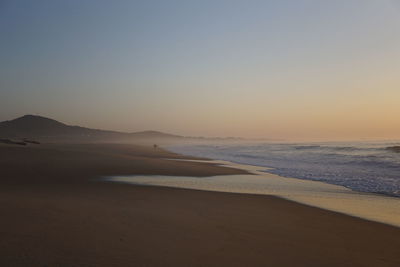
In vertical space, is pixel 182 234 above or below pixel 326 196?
above

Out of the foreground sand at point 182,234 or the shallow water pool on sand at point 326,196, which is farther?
the shallow water pool on sand at point 326,196

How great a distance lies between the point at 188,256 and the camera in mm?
4828

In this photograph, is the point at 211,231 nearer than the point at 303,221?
→ Yes

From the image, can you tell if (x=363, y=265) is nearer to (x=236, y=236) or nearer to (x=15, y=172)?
(x=236, y=236)

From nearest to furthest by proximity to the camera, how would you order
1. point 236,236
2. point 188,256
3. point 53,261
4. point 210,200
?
point 53,261, point 188,256, point 236,236, point 210,200

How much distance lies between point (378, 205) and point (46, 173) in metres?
13.8

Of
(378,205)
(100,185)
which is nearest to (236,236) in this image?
(378,205)

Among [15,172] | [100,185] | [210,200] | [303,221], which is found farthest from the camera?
[15,172]

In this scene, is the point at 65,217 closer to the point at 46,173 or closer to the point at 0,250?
the point at 0,250

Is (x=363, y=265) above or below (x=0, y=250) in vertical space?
below

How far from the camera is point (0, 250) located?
4.43m

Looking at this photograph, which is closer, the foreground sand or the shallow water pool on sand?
the foreground sand

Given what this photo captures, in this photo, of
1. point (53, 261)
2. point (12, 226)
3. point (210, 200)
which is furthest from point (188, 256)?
point (210, 200)

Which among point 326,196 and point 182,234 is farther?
point 326,196
